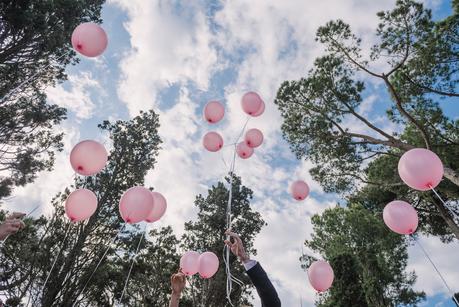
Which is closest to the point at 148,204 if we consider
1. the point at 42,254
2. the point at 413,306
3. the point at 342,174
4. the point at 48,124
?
the point at 42,254

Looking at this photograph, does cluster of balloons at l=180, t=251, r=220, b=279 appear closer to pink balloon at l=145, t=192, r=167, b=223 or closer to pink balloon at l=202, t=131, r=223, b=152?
pink balloon at l=145, t=192, r=167, b=223

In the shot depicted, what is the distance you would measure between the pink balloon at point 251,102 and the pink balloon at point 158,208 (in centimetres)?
208

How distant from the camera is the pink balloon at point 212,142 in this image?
5.07 metres

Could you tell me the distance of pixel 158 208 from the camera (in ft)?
13.3

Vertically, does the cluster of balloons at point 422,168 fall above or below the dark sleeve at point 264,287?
above

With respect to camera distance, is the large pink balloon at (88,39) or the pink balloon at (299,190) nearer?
the large pink balloon at (88,39)

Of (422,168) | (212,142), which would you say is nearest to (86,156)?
(212,142)

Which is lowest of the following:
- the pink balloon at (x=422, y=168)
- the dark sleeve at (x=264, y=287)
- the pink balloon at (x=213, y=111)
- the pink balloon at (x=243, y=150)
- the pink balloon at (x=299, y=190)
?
the dark sleeve at (x=264, y=287)

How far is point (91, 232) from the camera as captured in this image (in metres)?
9.70

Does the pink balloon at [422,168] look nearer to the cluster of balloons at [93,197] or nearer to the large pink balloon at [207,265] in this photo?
the large pink balloon at [207,265]

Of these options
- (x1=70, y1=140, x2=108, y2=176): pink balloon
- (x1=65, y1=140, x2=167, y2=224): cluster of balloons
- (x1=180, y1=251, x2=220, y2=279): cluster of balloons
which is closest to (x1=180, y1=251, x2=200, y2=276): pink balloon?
(x1=180, y1=251, x2=220, y2=279): cluster of balloons

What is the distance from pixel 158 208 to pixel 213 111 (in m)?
1.90

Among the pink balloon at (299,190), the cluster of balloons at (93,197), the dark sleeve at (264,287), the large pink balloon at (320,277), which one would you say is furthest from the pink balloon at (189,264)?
the dark sleeve at (264,287)

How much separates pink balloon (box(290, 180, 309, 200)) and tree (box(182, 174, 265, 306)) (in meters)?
10.9
